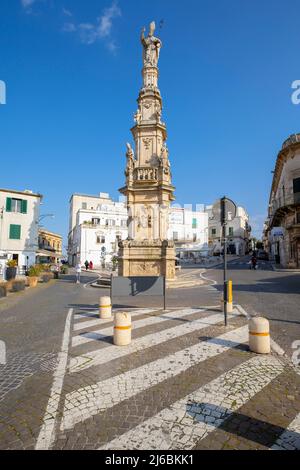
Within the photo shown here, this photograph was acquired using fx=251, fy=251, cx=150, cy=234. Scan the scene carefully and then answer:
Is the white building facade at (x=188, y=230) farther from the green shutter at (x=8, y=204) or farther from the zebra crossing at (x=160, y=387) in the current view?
the zebra crossing at (x=160, y=387)

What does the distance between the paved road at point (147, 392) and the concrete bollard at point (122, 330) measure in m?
0.17

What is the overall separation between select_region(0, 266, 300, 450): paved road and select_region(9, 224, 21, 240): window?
27878 mm

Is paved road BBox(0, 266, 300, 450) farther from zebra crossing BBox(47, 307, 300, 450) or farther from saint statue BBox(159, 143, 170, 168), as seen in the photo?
saint statue BBox(159, 143, 170, 168)

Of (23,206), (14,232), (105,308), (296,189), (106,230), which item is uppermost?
(296,189)

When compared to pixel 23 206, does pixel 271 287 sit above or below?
below

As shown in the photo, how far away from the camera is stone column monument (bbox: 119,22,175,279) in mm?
15969

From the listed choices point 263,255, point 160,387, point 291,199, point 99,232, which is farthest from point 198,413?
point 263,255

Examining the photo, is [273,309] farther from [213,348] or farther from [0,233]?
[0,233]

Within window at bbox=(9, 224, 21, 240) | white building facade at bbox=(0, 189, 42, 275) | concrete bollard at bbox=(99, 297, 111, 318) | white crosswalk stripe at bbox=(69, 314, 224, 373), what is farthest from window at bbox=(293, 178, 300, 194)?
window at bbox=(9, 224, 21, 240)

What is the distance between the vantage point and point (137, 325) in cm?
695

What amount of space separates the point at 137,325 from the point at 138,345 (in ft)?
5.09

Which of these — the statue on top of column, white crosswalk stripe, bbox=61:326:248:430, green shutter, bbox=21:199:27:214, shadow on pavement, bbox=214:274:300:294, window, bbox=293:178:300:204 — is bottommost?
white crosswalk stripe, bbox=61:326:248:430

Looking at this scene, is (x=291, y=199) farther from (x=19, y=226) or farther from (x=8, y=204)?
(x=8, y=204)
